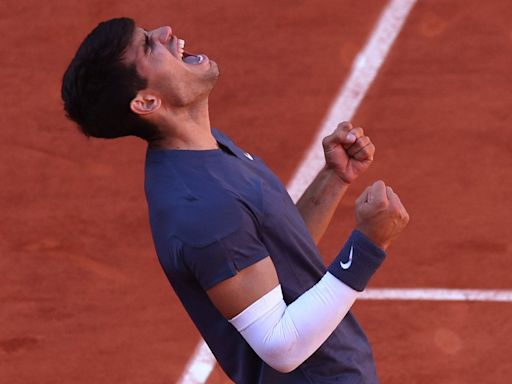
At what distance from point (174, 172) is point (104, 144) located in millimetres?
3359

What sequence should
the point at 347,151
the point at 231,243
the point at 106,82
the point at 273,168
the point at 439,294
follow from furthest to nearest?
the point at 273,168, the point at 439,294, the point at 347,151, the point at 106,82, the point at 231,243

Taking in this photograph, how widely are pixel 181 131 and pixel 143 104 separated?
0.39 ft

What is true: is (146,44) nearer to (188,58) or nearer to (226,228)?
(188,58)

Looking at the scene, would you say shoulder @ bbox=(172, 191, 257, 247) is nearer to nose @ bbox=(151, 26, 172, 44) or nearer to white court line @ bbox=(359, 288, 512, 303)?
nose @ bbox=(151, 26, 172, 44)

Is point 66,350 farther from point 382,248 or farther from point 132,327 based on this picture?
point 382,248

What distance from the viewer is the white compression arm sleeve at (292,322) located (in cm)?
245

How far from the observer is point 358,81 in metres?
6.04

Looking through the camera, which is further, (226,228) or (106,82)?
(106,82)

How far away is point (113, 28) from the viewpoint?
2.71 meters

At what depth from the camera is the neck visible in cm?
272

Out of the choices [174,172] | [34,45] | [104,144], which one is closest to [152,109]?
[174,172]

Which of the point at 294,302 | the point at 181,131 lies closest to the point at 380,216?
the point at 294,302

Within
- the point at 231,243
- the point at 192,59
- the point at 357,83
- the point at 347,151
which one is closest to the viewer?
the point at 231,243

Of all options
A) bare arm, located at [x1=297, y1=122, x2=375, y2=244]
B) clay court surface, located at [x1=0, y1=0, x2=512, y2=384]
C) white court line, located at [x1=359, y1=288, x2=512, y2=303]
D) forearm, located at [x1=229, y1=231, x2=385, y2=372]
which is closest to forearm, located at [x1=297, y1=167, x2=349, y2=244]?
bare arm, located at [x1=297, y1=122, x2=375, y2=244]
